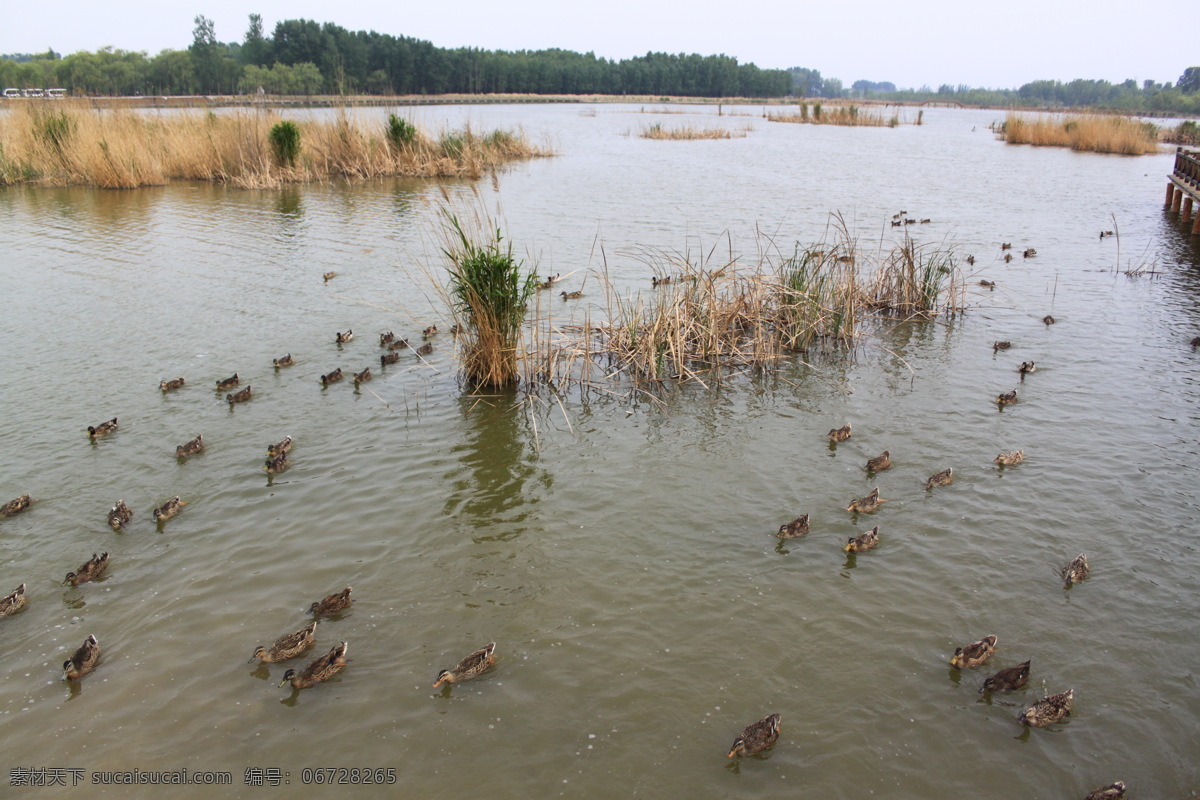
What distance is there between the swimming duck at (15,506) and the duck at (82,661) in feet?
8.54

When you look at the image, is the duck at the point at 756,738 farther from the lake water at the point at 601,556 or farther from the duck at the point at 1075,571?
the duck at the point at 1075,571

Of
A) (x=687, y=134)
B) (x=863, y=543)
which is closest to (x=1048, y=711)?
(x=863, y=543)

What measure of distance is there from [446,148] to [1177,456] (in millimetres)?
26654

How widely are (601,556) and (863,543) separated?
238cm

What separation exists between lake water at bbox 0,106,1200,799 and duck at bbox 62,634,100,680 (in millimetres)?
91

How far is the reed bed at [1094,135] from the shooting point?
130 feet

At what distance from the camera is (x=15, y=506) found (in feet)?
23.4

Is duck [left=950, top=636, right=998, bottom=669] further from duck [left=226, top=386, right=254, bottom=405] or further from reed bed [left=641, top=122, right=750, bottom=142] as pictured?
reed bed [left=641, top=122, right=750, bottom=142]

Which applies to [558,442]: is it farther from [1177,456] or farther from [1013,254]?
[1013,254]

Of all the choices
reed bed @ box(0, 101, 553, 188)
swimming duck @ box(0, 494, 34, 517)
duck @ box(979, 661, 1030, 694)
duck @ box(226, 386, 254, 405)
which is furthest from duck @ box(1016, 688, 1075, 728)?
reed bed @ box(0, 101, 553, 188)

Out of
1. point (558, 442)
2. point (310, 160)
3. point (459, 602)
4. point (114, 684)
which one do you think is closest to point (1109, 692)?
point (459, 602)

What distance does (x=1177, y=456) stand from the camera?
8.36m

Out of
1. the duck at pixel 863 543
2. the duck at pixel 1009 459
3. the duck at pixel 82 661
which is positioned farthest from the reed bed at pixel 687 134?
the duck at pixel 82 661

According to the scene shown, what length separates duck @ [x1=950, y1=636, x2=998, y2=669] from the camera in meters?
5.34
